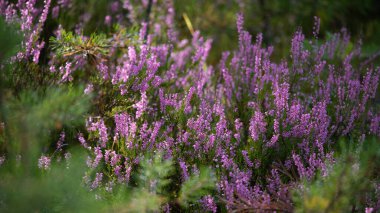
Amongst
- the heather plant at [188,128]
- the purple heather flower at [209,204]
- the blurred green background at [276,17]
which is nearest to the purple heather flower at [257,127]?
the heather plant at [188,128]

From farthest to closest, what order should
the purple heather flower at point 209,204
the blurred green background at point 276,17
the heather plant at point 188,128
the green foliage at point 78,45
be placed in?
the blurred green background at point 276,17 → the green foliage at point 78,45 → the purple heather flower at point 209,204 → the heather plant at point 188,128

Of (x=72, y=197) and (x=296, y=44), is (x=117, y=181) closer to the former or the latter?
→ (x=72, y=197)

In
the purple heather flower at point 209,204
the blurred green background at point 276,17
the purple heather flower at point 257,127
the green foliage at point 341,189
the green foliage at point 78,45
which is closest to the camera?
the green foliage at point 341,189

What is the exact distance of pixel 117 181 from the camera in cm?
215

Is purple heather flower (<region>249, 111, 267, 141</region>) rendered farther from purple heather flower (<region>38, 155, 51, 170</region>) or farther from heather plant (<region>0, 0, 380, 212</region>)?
purple heather flower (<region>38, 155, 51, 170</region>)

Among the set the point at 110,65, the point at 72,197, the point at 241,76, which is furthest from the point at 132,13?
the point at 72,197

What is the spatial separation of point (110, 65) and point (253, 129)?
114cm

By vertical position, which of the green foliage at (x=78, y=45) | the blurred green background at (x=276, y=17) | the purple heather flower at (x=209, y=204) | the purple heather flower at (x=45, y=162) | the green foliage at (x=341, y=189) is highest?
the blurred green background at (x=276, y=17)

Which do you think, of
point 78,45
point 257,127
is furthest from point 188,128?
point 78,45

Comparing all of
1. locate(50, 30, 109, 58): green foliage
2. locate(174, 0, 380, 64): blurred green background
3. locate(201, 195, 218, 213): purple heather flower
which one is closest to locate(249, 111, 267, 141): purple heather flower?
locate(201, 195, 218, 213): purple heather flower

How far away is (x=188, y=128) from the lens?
240 cm

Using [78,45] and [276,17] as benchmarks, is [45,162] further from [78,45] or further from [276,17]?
[276,17]

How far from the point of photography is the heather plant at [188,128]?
1813 millimetres

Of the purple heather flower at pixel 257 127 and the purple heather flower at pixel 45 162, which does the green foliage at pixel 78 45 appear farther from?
the purple heather flower at pixel 257 127
